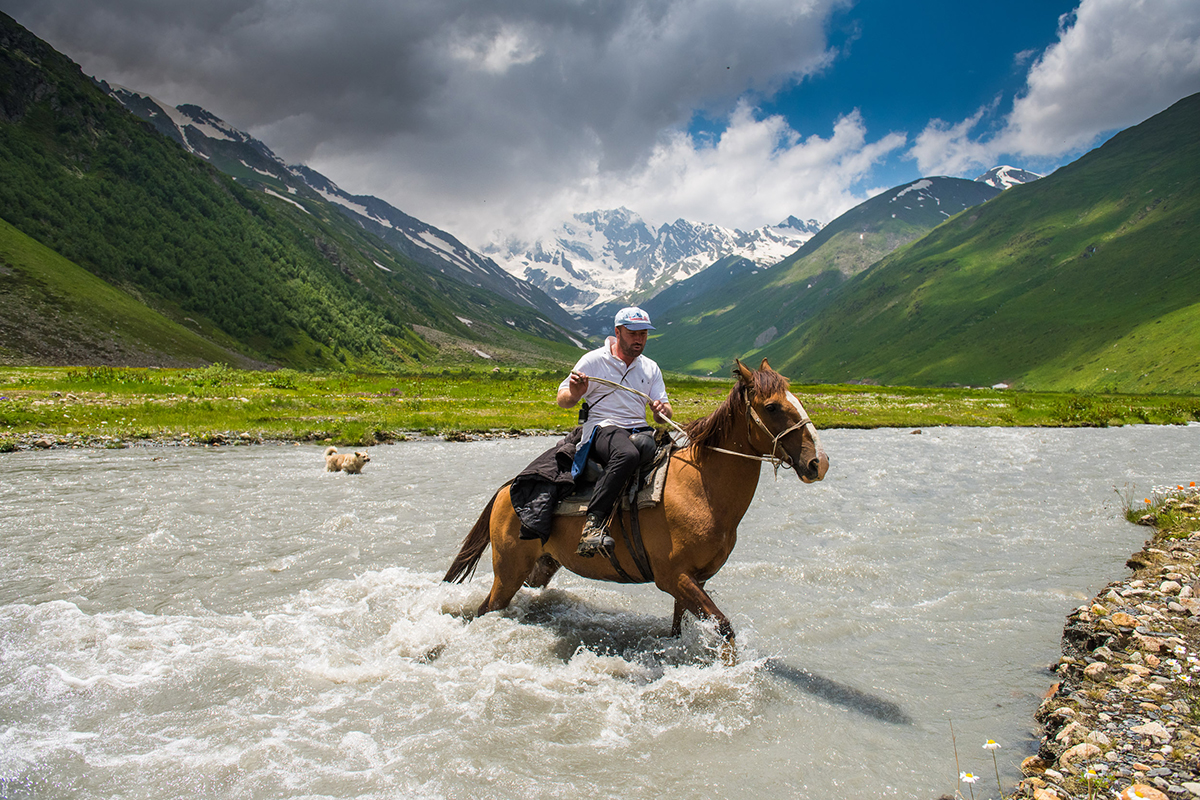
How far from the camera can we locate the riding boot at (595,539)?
740 cm

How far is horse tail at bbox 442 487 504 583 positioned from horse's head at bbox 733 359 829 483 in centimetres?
453

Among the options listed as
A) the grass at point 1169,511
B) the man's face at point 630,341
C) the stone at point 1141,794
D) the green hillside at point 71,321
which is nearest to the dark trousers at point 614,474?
the man's face at point 630,341

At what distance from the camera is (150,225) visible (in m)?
140

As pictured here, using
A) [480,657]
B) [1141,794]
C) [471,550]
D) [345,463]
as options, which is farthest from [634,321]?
[345,463]

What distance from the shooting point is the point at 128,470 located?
19.4 meters

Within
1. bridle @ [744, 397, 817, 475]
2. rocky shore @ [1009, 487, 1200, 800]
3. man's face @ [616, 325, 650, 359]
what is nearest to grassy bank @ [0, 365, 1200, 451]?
man's face @ [616, 325, 650, 359]

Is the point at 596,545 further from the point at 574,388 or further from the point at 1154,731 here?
the point at 1154,731

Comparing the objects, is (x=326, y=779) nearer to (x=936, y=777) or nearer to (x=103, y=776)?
(x=103, y=776)

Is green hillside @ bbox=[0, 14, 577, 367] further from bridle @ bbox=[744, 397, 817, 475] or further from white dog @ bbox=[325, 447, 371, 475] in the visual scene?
bridle @ bbox=[744, 397, 817, 475]

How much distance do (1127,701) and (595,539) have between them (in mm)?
5793

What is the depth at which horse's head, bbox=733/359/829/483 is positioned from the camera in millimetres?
6379

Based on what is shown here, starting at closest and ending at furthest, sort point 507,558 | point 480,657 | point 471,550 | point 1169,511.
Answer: point 480,657
point 507,558
point 471,550
point 1169,511

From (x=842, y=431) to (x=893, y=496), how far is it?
69.8 ft

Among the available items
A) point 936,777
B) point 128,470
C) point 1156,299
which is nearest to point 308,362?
point 128,470
